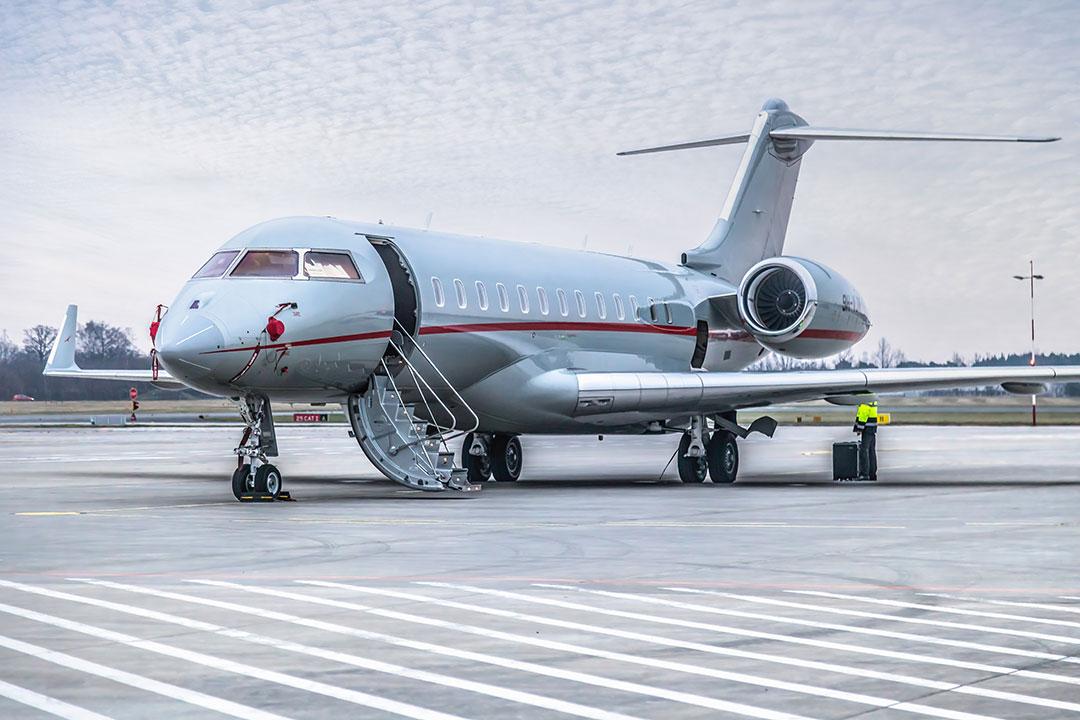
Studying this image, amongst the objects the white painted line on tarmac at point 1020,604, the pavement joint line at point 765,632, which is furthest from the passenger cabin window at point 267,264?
the white painted line on tarmac at point 1020,604

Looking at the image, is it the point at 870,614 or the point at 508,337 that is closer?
the point at 870,614

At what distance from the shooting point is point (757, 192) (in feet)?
106

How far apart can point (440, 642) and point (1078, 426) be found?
203 feet

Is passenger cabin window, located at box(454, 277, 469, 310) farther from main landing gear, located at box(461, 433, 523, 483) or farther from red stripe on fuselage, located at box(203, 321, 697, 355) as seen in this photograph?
main landing gear, located at box(461, 433, 523, 483)

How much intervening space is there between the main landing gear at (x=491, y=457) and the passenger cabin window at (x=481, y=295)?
379 centimetres

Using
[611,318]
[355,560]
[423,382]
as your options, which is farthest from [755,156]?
[355,560]

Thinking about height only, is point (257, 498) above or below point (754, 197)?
below

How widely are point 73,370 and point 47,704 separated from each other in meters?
29.9

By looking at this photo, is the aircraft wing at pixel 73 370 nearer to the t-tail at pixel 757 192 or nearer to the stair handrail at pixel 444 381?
the stair handrail at pixel 444 381

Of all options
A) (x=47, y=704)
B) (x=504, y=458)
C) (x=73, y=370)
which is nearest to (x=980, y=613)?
(x=47, y=704)

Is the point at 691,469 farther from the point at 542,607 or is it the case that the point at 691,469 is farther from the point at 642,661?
the point at 642,661

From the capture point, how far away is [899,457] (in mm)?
36031

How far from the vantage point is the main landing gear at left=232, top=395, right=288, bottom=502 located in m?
20.0

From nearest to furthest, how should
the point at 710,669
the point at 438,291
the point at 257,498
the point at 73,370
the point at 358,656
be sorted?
1. the point at 710,669
2. the point at 358,656
3. the point at 257,498
4. the point at 438,291
5. the point at 73,370
